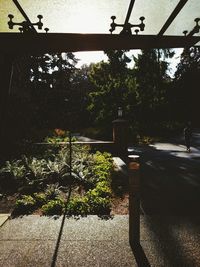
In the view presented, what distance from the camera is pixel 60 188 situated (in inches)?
278

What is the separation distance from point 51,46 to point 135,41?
162 cm

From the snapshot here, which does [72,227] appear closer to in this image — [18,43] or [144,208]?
[144,208]

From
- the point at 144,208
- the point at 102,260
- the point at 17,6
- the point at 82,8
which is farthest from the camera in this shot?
the point at 144,208

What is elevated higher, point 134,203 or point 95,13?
point 95,13

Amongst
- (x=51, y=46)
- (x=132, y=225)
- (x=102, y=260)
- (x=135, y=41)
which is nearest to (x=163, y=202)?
(x=132, y=225)

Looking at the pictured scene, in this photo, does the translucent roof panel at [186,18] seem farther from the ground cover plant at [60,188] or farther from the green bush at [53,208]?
the green bush at [53,208]

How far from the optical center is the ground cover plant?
5.43m

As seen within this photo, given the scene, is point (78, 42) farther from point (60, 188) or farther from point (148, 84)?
point (148, 84)

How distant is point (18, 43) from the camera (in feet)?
15.9

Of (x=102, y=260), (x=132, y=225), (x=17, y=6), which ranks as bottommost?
(x=102, y=260)

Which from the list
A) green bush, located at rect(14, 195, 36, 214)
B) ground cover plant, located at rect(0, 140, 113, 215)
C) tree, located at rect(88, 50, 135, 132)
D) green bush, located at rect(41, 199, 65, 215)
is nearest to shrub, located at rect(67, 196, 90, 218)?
ground cover plant, located at rect(0, 140, 113, 215)

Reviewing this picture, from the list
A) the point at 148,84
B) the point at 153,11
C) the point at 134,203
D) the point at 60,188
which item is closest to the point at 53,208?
the point at 60,188

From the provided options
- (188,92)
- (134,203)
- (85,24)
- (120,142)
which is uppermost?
(188,92)

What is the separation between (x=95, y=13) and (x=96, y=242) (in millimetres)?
3965
